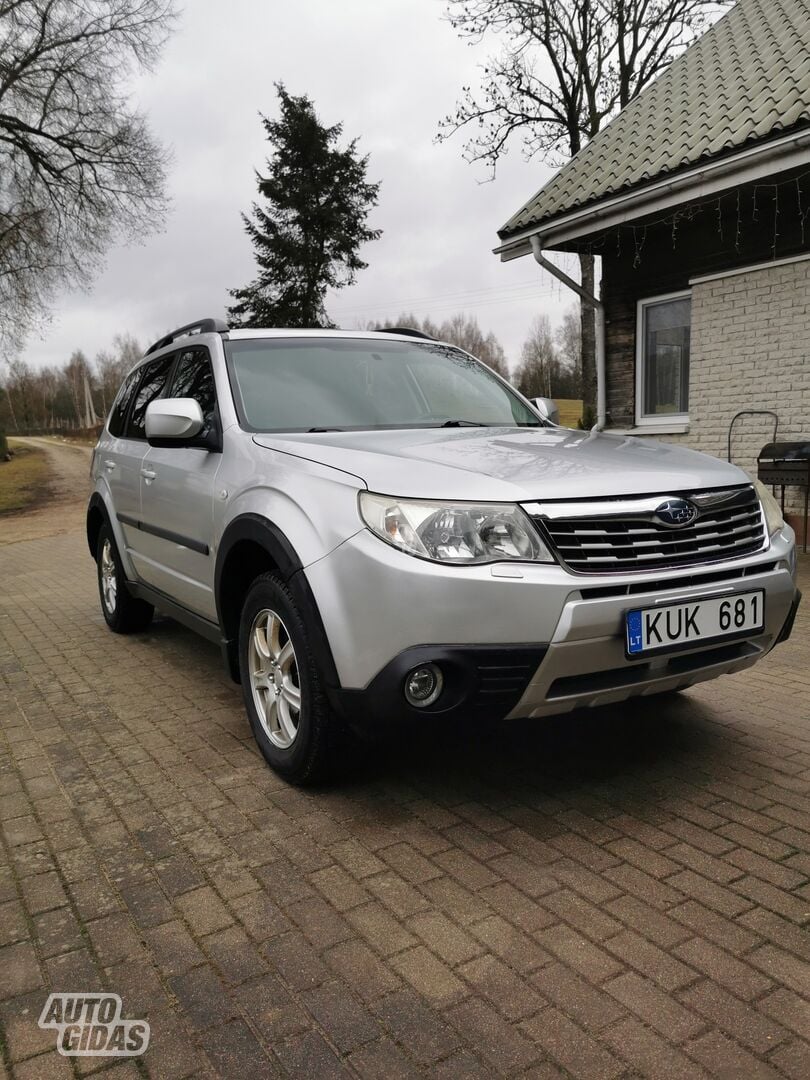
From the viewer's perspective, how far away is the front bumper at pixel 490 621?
2.56m

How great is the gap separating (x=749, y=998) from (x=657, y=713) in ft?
6.80

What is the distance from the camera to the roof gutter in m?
6.89

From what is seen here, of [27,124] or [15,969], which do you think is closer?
[15,969]

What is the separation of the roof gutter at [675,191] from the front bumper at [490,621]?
551 centimetres

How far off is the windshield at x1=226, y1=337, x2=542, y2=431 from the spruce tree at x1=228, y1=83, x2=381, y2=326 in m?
30.4

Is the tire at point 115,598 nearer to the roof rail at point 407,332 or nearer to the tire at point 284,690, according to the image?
the roof rail at point 407,332

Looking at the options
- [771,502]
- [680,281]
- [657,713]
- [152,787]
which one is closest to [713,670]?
[771,502]

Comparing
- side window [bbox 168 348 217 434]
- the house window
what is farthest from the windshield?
the house window

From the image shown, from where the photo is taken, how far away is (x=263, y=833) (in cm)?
292

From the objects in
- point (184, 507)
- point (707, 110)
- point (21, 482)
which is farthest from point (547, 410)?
point (21, 482)

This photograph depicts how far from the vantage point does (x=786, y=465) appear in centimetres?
812

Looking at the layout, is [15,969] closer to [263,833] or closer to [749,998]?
[263,833]

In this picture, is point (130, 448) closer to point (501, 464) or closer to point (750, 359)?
point (501, 464)

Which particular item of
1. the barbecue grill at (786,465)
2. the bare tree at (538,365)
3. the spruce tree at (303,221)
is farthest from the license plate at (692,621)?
the bare tree at (538,365)
